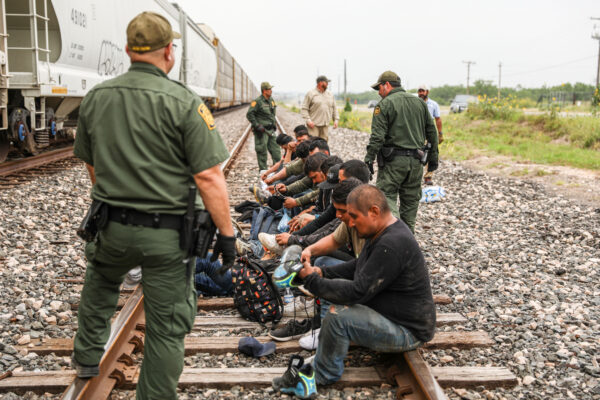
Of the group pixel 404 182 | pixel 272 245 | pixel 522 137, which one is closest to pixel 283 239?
pixel 272 245

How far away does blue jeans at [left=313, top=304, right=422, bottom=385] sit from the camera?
322 centimetres

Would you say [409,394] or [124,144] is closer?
[124,144]

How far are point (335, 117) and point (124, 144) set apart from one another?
896 centimetres

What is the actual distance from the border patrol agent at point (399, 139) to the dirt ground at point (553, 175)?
155 inches

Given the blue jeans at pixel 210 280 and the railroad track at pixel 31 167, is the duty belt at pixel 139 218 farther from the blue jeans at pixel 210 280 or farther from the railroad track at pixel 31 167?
the railroad track at pixel 31 167

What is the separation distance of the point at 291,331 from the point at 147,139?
200 cm

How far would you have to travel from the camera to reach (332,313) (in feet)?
10.9

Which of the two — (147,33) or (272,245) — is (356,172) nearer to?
(272,245)

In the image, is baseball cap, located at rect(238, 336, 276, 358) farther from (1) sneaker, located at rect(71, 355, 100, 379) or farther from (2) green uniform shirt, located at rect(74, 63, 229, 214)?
(2) green uniform shirt, located at rect(74, 63, 229, 214)

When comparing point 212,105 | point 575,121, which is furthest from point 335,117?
point 212,105

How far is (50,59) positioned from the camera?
9.30 meters

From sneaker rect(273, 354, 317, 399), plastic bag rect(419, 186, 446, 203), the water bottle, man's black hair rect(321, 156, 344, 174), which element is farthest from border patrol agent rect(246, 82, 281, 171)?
sneaker rect(273, 354, 317, 399)

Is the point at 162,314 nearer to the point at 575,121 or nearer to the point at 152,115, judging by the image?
the point at 152,115

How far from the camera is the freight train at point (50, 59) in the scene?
8.37 metres
